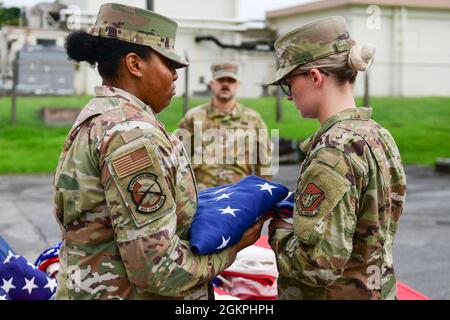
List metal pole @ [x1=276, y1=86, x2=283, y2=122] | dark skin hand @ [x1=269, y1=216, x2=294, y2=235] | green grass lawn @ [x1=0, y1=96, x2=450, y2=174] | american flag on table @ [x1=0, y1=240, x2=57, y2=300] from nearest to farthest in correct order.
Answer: dark skin hand @ [x1=269, y1=216, x2=294, y2=235]
american flag on table @ [x1=0, y1=240, x2=57, y2=300]
green grass lawn @ [x1=0, y1=96, x2=450, y2=174]
metal pole @ [x1=276, y1=86, x2=283, y2=122]

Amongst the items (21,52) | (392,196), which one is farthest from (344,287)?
(21,52)

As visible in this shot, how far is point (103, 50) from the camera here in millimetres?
2207

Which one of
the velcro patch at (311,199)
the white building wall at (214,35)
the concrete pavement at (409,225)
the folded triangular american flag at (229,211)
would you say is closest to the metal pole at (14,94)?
the concrete pavement at (409,225)

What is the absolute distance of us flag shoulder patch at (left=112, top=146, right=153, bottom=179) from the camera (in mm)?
1995

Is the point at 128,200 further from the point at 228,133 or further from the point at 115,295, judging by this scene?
the point at 228,133

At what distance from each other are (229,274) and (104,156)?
6.83 ft

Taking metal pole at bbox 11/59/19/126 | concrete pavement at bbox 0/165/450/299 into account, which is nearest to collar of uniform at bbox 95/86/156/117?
concrete pavement at bbox 0/165/450/299

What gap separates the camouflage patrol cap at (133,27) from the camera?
2.18 metres

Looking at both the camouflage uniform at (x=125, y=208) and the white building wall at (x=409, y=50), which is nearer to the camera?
the camouflage uniform at (x=125, y=208)

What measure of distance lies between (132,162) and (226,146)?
4.26m

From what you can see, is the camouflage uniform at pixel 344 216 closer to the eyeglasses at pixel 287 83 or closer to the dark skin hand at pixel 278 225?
the dark skin hand at pixel 278 225

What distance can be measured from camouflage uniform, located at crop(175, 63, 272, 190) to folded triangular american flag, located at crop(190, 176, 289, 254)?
3.42 m

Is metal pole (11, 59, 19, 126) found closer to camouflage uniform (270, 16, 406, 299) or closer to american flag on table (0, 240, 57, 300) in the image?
american flag on table (0, 240, 57, 300)

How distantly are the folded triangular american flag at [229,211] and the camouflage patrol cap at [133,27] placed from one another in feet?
1.66
